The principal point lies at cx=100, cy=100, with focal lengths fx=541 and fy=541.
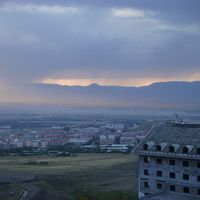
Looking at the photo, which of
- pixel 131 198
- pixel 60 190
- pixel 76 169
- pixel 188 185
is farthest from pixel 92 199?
pixel 76 169

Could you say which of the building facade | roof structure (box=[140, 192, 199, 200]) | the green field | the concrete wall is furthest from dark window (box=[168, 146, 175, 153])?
the green field

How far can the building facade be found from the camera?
4844 centimetres

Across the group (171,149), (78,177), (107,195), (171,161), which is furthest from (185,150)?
(78,177)

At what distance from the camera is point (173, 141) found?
1999 inches

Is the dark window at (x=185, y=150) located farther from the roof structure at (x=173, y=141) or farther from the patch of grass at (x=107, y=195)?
the patch of grass at (x=107, y=195)

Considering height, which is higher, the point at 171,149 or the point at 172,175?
the point at 171,149

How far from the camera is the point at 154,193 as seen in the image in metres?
49.4

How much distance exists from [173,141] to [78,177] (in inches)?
1360

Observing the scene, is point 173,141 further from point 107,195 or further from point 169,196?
point 107,195

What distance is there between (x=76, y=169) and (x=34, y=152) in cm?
4124

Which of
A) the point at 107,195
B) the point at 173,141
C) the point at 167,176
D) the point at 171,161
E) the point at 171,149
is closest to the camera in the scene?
the point at 171,149

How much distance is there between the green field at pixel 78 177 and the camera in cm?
7048

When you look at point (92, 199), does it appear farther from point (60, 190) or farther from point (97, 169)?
point (97, 169)

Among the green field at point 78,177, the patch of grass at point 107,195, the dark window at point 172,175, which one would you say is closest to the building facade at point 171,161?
the dark window at point 172,175
